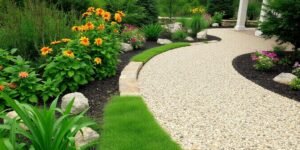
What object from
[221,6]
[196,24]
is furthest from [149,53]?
[221,6]

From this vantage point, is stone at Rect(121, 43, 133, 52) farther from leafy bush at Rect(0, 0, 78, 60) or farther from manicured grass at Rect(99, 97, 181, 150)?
manicured grass at Rect(99, 97, 181, 150)

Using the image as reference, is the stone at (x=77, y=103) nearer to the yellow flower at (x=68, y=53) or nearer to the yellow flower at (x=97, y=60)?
the yellow flower at (x=68, y=53)

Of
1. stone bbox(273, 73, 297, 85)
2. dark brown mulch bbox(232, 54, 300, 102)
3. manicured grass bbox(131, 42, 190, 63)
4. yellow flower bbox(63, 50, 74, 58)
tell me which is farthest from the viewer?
manicured grass bbox(131, 42, 190, 63)

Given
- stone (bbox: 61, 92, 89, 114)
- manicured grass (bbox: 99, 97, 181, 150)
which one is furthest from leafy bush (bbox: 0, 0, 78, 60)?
manicured grass (bbox: 99, 97, 181, 150)

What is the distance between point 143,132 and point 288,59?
4664 millimetres

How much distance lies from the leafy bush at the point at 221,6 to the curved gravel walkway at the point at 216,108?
11000mm

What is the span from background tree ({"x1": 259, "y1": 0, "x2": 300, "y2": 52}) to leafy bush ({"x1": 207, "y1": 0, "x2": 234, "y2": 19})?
10.2 metres

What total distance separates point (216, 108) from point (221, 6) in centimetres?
1382

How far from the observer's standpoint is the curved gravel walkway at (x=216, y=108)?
297cm

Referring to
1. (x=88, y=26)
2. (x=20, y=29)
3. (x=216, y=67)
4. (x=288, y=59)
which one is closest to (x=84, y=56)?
(x=88, y=26)

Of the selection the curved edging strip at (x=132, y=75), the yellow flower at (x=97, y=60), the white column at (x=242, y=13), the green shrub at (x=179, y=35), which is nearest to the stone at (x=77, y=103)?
the curved edging strip at (x=132, y=75)

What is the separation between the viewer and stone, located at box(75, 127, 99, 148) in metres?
2.61

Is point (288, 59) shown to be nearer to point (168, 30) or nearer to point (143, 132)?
point (143, 132)

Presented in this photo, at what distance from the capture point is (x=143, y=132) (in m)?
2.95
